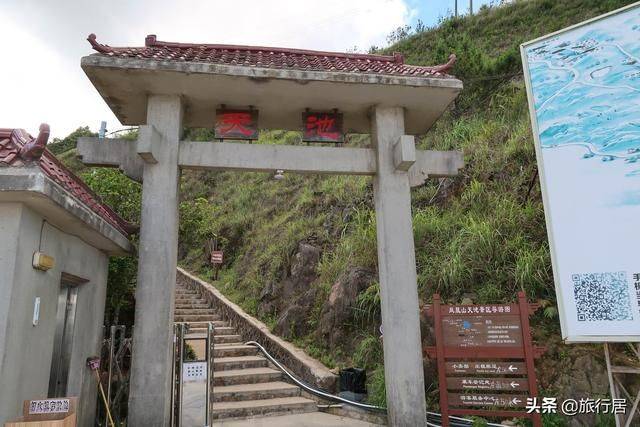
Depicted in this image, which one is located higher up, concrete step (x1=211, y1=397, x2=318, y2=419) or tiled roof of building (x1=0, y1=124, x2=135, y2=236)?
tiled roof of building (x1=0, y1=124, x2=135, y2=236)

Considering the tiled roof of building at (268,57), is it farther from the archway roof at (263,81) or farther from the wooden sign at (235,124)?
the wooden sign at (235,124)

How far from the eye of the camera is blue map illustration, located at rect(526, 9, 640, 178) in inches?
221

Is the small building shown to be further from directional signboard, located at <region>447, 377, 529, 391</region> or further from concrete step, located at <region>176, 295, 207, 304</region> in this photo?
concrete step, located at <region>176, 295, 207, 304</region>

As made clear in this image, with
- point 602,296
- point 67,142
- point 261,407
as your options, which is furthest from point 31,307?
point 67,142

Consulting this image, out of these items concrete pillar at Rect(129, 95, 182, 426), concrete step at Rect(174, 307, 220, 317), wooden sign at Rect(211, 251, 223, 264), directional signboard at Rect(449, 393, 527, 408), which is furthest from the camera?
wooden sign at Rect(211, 251, 223, 264)

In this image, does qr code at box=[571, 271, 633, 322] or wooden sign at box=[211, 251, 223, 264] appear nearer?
qr code at box=[571, 271, 633, 322]

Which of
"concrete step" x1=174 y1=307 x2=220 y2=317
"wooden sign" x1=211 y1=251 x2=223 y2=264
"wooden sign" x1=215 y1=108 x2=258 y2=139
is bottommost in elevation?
"concrete step" x1=174 y1=307 x2=220 y2=317

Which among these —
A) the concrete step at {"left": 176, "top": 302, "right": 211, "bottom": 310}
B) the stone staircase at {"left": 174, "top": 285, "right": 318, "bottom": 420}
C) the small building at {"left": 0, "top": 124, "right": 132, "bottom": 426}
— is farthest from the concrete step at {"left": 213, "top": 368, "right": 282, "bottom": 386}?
the concrete step at {"left": 176, "top": 302, "right": 211, "bottom": 310}

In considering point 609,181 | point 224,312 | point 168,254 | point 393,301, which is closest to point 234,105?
point 168,254

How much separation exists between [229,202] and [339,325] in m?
12.8

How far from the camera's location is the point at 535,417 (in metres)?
5.40

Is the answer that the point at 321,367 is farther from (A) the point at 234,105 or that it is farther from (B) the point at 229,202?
(B) the point at 229,202

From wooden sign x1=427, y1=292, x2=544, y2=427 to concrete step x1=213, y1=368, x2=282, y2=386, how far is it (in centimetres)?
395

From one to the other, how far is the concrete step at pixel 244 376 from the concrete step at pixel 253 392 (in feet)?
0.40
